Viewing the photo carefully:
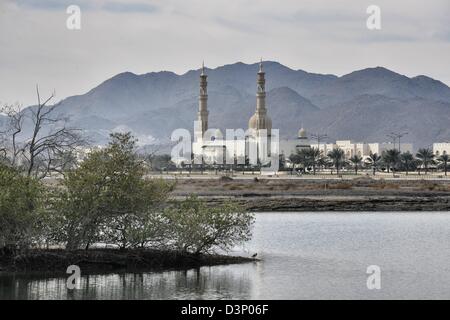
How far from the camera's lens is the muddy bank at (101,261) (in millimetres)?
30125

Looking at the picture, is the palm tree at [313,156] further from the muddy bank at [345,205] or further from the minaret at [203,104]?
the muddy bank at [345,205]

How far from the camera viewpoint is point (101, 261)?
3084 centimetres

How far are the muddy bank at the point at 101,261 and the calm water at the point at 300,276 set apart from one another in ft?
2.34

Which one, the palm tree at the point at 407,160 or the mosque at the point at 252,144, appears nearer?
the palm tree at the point at 407,160

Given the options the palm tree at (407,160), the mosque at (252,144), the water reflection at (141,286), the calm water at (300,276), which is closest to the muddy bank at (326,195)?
the calm water at (300,276)

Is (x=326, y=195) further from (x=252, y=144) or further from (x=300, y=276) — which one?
(x=252, y=144)

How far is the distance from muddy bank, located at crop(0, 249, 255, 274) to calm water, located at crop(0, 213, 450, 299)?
71 cm

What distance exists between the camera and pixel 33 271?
30.0 metres

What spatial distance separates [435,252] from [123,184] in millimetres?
14654

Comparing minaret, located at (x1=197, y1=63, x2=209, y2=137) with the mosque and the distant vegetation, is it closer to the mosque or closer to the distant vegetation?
the mosque

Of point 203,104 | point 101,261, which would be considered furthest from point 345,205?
point 203,104

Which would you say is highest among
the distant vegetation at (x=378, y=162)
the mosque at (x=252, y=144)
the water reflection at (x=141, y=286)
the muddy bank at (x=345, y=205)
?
the mosque at (x=252, y=144)

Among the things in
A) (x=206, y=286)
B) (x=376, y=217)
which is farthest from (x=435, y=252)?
(x=376, y=217)
